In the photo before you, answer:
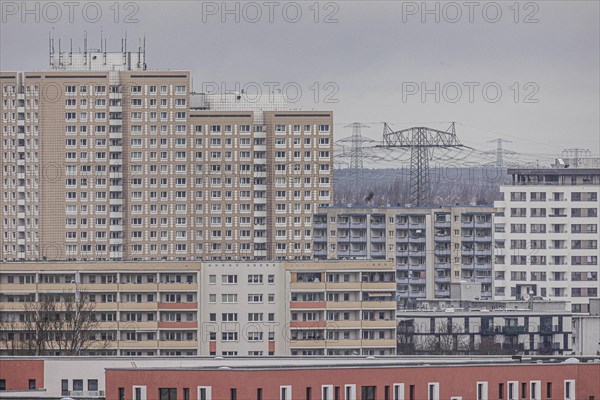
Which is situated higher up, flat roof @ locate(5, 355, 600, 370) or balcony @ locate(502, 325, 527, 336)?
flat roof @ locate(5, 355, 600, 370)

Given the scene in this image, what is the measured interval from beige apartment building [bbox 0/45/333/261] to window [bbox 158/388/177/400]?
4698cm

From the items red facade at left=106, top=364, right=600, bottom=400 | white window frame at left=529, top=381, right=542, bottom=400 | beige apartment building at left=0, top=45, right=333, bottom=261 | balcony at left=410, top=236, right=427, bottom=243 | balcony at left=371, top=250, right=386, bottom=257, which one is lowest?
white window frame at left=529, top=381, right=542, bottom=400

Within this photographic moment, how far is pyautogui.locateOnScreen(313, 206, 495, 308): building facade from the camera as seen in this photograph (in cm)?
6800

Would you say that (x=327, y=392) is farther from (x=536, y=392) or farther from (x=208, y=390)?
(x=536, y=392)

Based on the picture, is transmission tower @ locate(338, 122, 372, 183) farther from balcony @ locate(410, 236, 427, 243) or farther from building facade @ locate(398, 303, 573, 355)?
building facade @ locate(398, 303, 573, 355)

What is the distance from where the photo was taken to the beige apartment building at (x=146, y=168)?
77250 millimetres

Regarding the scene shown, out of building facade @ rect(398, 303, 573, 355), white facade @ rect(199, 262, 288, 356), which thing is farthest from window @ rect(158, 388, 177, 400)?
building facade @ rect(398, 303, 573, 355)

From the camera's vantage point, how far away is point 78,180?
78.4 metres

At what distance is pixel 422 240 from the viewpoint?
6875 cm

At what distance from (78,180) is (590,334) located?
30.1 m

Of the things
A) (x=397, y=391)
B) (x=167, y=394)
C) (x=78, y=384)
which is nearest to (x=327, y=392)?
(x=397, y=391)

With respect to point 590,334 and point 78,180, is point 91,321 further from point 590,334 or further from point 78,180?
point 78,180

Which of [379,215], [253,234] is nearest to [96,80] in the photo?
[253,234]

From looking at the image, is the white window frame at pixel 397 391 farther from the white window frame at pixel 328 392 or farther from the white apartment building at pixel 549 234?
the white apartment building at pixel 549 234
